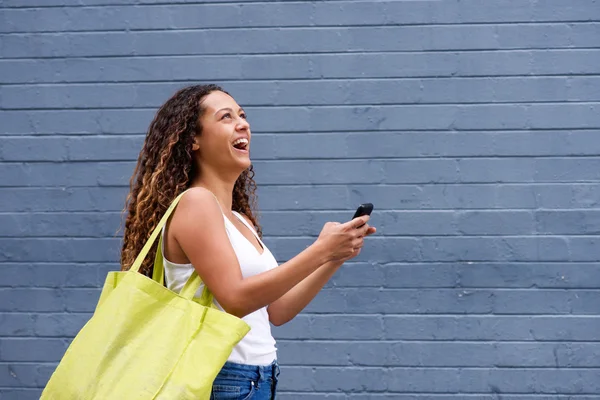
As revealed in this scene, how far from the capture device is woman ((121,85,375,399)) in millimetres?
2311

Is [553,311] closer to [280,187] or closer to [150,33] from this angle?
[280,187]

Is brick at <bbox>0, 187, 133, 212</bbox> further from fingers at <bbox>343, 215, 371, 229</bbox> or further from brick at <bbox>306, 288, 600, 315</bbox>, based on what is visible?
fingers at <bbox>343, 215, 371, 229</bbox>

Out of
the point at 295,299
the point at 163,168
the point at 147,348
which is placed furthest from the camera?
the point at 295,299

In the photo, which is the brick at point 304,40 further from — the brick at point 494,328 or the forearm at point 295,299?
the forearm at point 295,299

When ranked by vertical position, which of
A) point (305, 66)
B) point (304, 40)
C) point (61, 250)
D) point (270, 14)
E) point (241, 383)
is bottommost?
point (61, 250)

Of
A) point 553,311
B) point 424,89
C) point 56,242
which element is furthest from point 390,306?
point 56,242

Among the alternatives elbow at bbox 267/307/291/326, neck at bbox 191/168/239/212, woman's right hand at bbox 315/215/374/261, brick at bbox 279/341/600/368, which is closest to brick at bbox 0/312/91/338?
brick at bbox 279/341/600/368

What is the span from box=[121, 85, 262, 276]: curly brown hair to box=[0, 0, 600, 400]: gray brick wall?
6.45ft

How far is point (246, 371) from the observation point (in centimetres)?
239

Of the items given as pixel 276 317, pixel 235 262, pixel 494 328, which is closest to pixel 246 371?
pixel 235 262

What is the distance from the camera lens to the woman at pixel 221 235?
2.31 metres

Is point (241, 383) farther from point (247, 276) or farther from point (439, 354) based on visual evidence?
point (439, 354)

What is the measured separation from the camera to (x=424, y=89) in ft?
15.1

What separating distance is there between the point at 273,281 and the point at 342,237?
0.73ft
